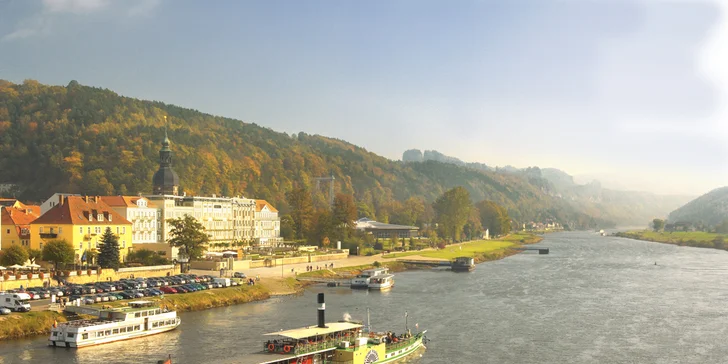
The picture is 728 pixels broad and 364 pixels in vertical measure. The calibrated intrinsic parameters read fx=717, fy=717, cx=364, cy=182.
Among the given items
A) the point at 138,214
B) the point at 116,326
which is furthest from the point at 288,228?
the point at 116,326

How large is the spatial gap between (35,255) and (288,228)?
7140 cm

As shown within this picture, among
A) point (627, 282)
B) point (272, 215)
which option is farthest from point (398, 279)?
point (272, 215)

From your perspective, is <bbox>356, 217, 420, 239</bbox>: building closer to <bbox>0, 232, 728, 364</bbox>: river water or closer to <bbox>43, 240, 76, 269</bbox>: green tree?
<bbox>0, 232, 728, 364</bbox>: river water

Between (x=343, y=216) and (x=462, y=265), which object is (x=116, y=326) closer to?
(x=462, y=265)

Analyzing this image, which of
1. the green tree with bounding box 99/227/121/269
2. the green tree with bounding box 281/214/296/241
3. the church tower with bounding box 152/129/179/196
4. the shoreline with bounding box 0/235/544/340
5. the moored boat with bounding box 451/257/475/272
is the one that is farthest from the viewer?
the green tree with bounding box 281/214/296/241

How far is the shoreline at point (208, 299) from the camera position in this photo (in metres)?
54.3

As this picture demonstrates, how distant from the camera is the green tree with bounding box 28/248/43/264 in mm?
75637

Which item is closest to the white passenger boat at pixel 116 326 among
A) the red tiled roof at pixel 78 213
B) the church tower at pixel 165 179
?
the red tiled roof at pixel 78 213

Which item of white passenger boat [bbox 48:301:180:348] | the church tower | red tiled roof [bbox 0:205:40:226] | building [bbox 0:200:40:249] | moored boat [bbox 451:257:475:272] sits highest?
the church tower

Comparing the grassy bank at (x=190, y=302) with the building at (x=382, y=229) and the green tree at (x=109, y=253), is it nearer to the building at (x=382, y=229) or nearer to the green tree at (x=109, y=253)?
the green tree at (x=109, y=253)

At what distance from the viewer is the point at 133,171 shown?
157m

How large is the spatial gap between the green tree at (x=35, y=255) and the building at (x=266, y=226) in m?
55.4

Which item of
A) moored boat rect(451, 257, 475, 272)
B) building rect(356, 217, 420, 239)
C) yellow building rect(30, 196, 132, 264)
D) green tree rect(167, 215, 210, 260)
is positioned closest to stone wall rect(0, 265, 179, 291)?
green tree rect(167, 215, 210, 260)

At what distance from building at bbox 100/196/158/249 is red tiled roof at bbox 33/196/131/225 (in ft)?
25.5
